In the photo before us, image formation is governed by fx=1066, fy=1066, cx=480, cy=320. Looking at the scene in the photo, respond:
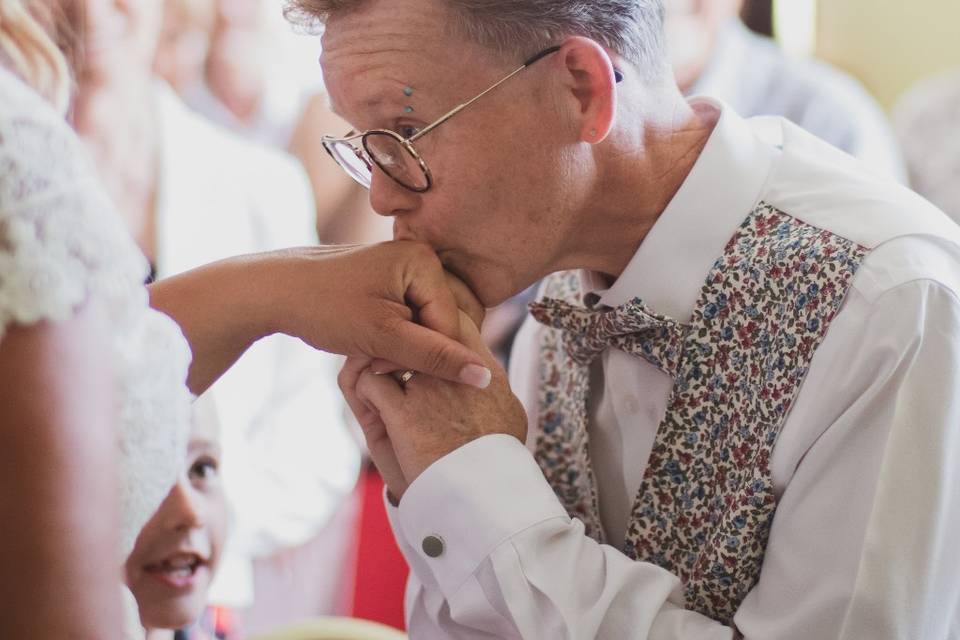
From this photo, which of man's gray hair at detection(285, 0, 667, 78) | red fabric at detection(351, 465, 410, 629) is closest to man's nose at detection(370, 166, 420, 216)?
man's gray hair at detection(285, 0, 667, 78)

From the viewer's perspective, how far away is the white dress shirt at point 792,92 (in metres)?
3.31

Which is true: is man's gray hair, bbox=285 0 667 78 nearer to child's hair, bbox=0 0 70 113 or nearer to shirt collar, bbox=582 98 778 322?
shirt collar, bbox=582 98 778 322

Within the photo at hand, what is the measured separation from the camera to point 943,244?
1352 millimetres

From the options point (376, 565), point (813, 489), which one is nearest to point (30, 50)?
point (813, 489)

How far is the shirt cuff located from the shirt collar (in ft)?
1.05

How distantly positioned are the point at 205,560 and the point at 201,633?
0.85 feet

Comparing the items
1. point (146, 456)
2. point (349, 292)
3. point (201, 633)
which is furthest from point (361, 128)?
point (201, 633)

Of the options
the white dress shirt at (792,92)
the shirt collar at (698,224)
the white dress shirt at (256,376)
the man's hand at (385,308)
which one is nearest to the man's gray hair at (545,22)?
the shirt collar at (698,224)

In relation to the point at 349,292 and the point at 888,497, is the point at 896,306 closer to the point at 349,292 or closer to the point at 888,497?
the point at 888,497

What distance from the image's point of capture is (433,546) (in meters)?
1.38

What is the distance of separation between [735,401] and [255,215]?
1200 millimetres

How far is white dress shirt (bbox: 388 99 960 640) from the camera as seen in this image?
123 cm

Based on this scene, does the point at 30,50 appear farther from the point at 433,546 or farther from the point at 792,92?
the point at 792,92

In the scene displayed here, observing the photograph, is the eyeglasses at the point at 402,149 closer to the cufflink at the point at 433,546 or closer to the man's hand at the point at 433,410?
the man's hand at the point at 433,410
